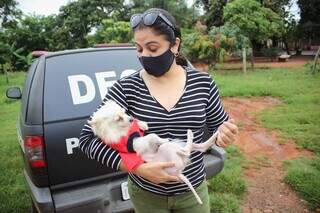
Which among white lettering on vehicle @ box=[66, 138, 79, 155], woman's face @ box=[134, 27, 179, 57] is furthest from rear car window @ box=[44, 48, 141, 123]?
woman's face @ box=[134, 27, 179, 57]

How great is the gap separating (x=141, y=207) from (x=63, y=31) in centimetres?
3364

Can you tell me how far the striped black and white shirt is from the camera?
198cm

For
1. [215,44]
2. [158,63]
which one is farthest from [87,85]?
[215,44]

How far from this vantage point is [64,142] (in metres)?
3.28

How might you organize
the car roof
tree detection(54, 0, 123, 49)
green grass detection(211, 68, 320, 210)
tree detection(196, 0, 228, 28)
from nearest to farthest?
the car roof
green grass detection(211, 68, 320, 210)
tree detection(196, 0, 228, 28)
tree detection(54, 0, 123, 49)

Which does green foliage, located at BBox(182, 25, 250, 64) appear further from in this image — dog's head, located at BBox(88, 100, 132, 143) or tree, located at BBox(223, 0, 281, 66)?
dog's head, located at BBox(88, 100, 132, 143)

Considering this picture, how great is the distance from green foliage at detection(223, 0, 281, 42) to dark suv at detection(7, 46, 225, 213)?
54.7 ft

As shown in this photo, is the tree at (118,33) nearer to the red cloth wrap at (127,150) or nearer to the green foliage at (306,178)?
the green foliage at (306,178)

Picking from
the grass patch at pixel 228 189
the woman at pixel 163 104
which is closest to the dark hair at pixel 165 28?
the woman at pixel 163 104

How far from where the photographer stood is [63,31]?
112 feet

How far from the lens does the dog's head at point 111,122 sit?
178 cm

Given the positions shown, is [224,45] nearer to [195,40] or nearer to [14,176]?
[195,40]

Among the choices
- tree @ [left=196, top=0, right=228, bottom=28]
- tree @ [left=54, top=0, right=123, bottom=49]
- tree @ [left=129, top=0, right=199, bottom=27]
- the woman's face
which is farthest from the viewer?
tree @ [left=54, top=0, right=123, bottom=49]

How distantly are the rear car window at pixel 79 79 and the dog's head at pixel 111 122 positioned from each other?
161cm
